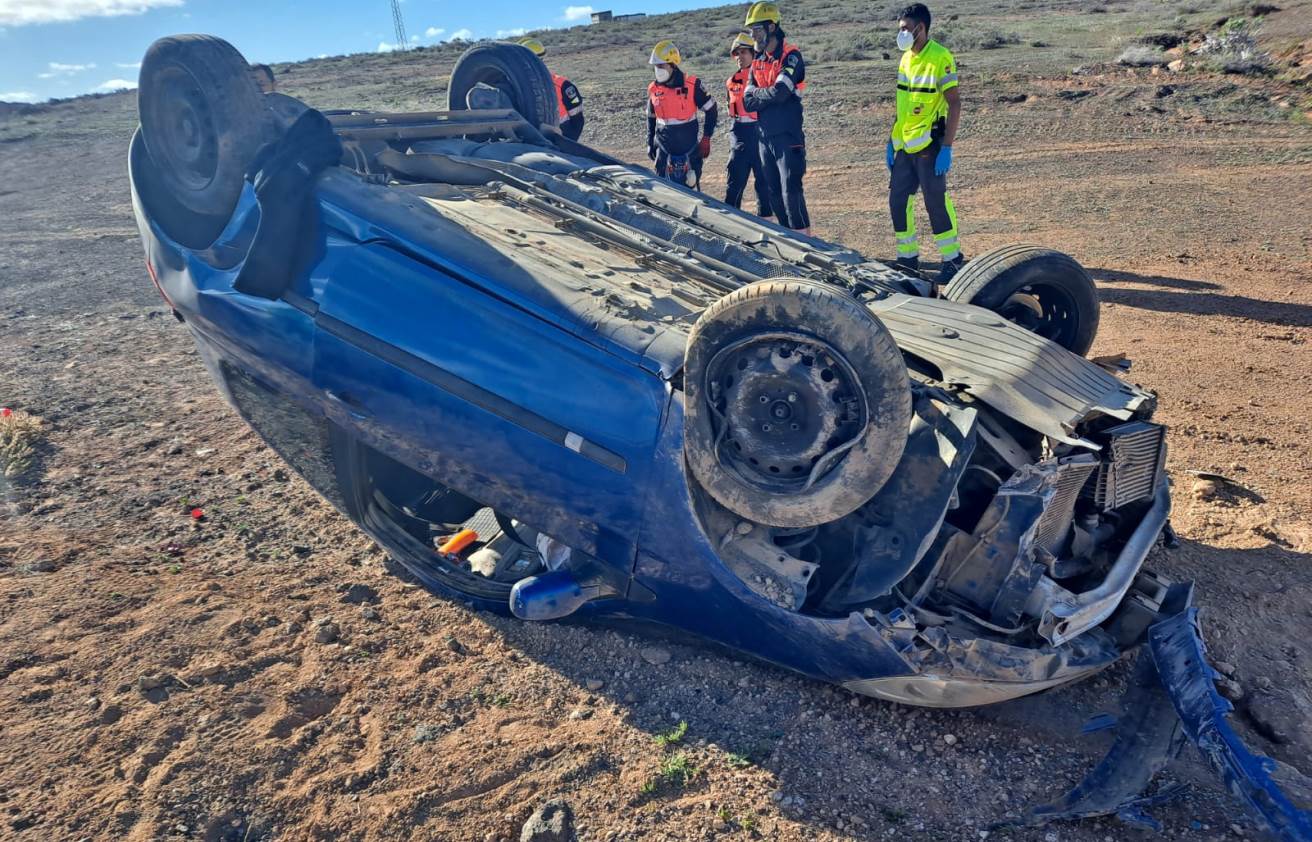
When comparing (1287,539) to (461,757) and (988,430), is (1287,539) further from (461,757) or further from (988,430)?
(461,757)

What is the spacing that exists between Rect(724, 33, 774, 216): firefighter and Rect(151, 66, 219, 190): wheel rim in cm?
527

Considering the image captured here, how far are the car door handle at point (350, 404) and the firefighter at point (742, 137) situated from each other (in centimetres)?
574

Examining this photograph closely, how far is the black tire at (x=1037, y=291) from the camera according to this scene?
389cm

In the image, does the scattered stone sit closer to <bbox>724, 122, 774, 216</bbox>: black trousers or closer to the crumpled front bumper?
the crumpled front bumper

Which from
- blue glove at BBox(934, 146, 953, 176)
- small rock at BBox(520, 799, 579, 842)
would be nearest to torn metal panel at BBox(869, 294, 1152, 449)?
small rock at BBox(520, 799, 579, 842)

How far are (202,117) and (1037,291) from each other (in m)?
3.63

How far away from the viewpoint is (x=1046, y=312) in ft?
13.5

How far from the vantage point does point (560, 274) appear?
3.18 meters

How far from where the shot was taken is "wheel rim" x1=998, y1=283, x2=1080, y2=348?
4.02m

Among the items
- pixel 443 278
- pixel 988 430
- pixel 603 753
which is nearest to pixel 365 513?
pixel 443 278

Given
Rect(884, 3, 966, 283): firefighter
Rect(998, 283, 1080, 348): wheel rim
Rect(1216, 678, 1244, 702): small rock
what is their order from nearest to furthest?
Rect(1216, 678, 1244, 702): small rock → Rect(998, 283, 1080, 348): wheel rim → Rect(884, 3, 966, 283): firefighter

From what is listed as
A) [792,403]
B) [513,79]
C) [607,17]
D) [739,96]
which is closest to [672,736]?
[792,403]

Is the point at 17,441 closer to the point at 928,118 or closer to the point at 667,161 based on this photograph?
the point at 667,161

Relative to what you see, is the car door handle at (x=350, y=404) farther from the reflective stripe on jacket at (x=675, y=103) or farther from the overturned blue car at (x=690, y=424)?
the reflective stripe on jacket at (x=675, y=103)
